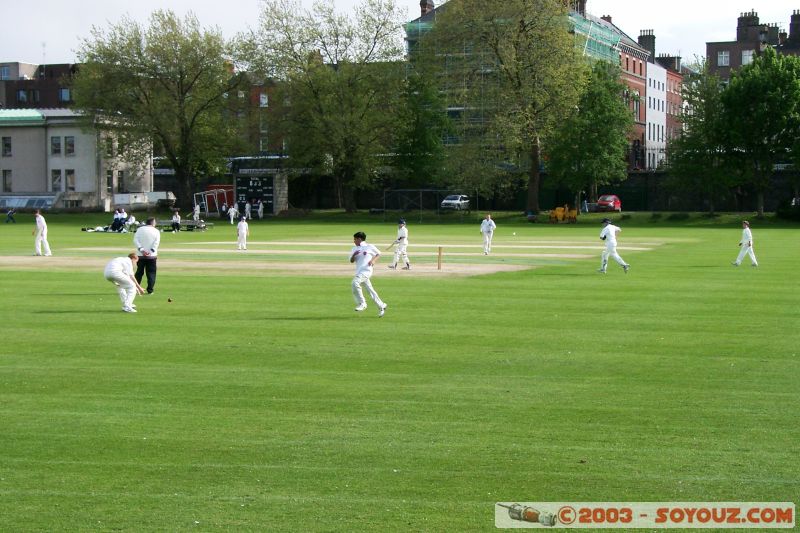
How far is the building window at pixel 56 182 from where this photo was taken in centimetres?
10200

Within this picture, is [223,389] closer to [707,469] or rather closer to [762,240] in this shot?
[707,469]

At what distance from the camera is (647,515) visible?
28.2 ft

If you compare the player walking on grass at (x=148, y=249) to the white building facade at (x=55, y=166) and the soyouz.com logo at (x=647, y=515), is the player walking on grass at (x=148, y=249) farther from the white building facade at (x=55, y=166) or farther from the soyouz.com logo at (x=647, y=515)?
the white building facade at (x=55, y=166)

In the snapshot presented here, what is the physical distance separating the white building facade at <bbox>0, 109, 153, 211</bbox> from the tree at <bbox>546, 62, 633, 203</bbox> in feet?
125

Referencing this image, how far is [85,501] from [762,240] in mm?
50961

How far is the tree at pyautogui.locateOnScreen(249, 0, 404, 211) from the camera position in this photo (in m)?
87.4

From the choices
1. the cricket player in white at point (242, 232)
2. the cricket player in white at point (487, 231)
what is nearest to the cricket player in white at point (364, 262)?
the cricket player in white at point (487, 231)

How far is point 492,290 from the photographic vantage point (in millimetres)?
27312

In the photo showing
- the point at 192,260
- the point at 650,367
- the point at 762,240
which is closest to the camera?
the point at 650,367

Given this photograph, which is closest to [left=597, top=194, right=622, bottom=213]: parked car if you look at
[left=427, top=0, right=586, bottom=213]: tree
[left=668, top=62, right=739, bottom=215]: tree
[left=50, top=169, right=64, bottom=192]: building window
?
→ [left=668, top=62, right=739, bottom=215]: tree

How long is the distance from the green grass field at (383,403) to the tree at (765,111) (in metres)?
55.9

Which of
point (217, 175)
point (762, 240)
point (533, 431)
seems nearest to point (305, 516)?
point (533, 431)

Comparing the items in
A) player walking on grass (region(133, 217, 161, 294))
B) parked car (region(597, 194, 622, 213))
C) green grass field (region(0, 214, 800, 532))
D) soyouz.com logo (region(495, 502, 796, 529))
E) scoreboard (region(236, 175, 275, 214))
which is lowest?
soyouz.com logo (region(495, 502, 796, 529))

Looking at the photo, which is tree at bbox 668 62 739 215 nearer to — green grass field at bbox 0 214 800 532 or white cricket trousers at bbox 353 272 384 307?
green grass field at bbox 0 214 800 532
